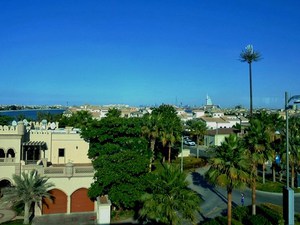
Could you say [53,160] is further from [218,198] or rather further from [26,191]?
[218,198]

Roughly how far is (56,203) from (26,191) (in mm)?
4548

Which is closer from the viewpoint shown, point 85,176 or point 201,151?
point 85,176

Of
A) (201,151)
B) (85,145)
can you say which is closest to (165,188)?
(85,145)

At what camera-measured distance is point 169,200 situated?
18703mm

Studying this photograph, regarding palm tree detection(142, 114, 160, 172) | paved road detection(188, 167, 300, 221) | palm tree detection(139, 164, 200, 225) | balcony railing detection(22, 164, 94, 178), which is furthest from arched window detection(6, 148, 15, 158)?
palm tree detection(139, 164, 200, 225)

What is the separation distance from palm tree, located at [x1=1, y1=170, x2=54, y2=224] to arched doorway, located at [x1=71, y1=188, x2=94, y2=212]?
345 centimetres

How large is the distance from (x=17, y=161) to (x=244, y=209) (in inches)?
885

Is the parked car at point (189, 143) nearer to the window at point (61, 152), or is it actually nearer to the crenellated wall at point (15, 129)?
the window at point (61, 152)

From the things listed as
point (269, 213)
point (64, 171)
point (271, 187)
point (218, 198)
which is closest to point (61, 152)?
point (64, 171)

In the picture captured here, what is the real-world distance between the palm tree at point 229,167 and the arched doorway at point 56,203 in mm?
15235

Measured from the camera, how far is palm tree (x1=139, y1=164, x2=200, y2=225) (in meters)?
18.4

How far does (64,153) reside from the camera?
4025 cm

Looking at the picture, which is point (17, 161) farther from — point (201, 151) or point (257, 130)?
point (201, 151)

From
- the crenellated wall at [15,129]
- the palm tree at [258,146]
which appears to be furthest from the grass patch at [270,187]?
the crenellated wall at [15,129]
